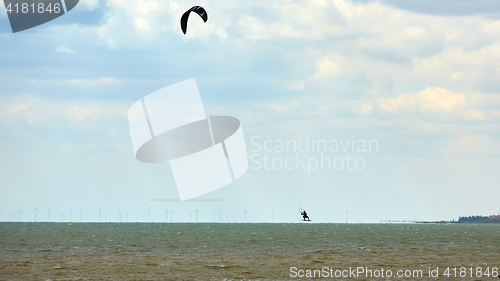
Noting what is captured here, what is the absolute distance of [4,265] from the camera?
4306 centimetres

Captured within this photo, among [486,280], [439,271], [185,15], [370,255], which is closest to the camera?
[486,280]

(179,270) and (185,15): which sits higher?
(185,15)

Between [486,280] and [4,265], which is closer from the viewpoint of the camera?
[486,280]

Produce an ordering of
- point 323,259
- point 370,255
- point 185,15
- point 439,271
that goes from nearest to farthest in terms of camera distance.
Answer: point 439,271, point 185,15, point 323,259, point 370,255

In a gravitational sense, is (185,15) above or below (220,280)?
above

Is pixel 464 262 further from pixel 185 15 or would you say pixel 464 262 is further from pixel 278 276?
pixel 185 15

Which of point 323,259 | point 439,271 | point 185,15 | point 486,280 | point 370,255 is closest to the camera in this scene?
point 486,280

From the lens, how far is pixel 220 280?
115 feet

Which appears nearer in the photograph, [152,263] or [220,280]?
[220,280]

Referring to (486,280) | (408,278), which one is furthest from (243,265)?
(486,280)

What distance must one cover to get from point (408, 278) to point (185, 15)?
26.4 metres

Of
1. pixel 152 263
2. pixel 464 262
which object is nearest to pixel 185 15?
pixel 152 263

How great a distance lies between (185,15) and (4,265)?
78.4 ft

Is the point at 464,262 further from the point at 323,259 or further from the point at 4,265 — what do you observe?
the point at 4,265
